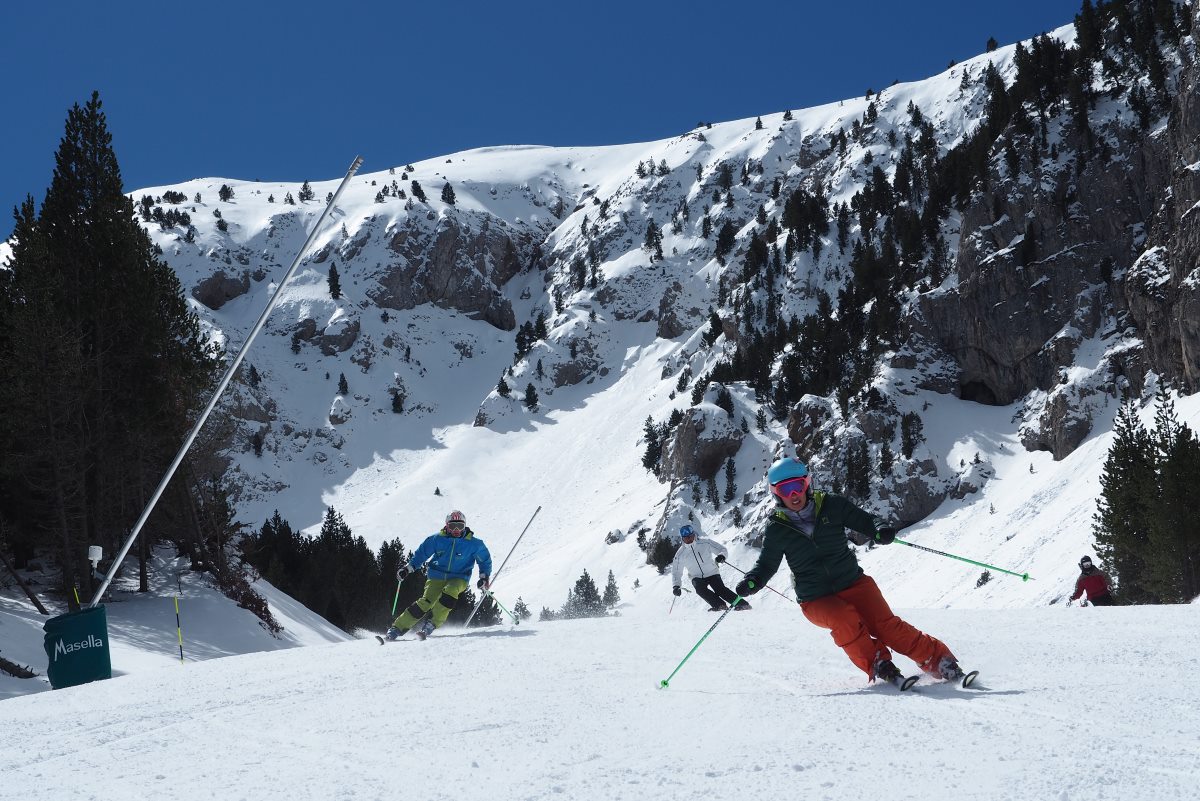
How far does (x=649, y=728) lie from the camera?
4.96 m

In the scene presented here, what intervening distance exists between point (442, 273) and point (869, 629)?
166m

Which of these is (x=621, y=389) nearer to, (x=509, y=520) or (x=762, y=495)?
(x=509, y=520)

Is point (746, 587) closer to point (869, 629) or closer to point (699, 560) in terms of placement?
point (869, 629)

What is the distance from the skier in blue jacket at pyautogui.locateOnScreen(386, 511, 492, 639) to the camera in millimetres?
12188

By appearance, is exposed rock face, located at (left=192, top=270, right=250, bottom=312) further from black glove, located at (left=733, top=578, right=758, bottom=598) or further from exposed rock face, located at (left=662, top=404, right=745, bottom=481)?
black glove, located at (left=733, top=578, right=758, bottom=598)

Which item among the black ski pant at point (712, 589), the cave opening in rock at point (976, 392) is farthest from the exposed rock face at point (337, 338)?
the black ski pant at point (712, 589)

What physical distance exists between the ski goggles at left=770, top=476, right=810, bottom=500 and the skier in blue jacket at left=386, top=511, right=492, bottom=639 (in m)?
6.50

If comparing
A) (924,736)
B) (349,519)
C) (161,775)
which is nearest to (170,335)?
(161,775)

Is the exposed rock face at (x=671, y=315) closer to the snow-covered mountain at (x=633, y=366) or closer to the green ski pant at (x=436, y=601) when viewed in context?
the snow-covered mountain at (x=633, y=366)

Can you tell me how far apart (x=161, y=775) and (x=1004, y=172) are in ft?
301

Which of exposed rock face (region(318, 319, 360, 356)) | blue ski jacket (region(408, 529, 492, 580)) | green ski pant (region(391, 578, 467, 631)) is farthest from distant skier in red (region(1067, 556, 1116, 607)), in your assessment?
exposed rock face (region(318, 319, 360, 356))

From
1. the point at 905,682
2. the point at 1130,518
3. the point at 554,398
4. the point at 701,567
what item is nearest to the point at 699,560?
the point at 701,567

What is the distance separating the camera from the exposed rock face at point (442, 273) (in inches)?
6348

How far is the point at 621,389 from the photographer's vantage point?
132750 mm
